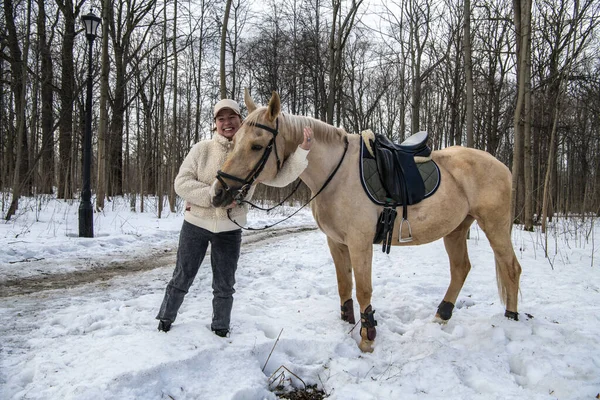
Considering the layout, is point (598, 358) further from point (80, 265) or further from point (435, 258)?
point (80, 265)

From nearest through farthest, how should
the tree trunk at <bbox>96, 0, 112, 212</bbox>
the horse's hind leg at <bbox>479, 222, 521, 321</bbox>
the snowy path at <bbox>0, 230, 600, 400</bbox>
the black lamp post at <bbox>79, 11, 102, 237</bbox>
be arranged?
the snowy path at <bbox>0, 230, 600, 400</bbox>
the horse's hind leg at <bbox>479, 222, 521, 321</bbox>
the black lamp post at <bbox>79, 11, 102, 237</bbox>
the tree trunk at <bbox>96, 0, 112, 212</bbox>

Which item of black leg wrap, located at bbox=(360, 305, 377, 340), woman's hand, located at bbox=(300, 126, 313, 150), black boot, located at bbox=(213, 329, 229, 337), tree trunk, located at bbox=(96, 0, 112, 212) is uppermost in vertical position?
tree trunk, located at bbox=(96, 0, 112, 212)

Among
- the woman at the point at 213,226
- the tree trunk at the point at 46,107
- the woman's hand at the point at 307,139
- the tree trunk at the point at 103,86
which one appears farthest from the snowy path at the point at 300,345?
the tree trunk at the point at 46,107

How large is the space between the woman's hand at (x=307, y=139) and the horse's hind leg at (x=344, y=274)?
43.3 inches

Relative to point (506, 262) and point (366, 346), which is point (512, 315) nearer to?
point (506, 262)

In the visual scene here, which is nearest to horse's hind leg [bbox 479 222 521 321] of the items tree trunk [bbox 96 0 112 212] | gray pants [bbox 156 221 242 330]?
gray pants [bbox 156 221 242 330]

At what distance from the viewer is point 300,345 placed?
2871 mm

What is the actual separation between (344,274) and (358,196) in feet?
3.12

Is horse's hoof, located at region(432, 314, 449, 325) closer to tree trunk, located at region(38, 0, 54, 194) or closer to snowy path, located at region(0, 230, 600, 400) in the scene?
snowy path, located at region(0, 230, 600, 400)

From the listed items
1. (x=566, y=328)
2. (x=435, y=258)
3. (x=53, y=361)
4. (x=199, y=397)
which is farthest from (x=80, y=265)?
(x=566, y=328)

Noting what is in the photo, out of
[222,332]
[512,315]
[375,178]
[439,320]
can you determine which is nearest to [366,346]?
[439,320]

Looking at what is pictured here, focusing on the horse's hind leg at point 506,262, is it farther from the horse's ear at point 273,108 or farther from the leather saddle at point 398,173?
the horse's ear at point 273,108

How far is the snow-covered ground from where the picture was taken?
2.24 metres

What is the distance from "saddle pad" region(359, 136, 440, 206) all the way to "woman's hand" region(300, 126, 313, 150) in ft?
1.84
